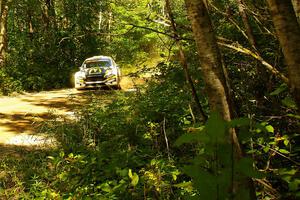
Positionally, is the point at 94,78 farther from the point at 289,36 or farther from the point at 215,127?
the point at 215,127

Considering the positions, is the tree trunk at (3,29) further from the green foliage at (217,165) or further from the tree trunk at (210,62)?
the green foliage at (217,165)

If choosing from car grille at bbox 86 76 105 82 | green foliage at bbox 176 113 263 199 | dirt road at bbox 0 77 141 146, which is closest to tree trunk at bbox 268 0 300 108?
green foliage at bbox 176 113 263 199

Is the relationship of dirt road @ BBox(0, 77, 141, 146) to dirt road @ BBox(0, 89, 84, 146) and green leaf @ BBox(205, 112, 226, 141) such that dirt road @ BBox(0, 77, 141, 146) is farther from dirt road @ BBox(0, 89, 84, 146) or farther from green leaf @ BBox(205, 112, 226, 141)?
green leaf @ BBox(205, 112, 226, 141)

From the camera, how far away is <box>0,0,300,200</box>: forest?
155 centimetres

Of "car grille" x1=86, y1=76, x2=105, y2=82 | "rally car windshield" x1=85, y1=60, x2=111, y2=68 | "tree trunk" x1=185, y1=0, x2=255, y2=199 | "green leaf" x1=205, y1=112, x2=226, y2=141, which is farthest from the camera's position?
"rally car windshield" x1=85, y1=60, x2=111, y2=68

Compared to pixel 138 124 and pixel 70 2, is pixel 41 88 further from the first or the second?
pixel 138 124

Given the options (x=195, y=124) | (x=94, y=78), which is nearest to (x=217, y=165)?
(x=195, y=124)

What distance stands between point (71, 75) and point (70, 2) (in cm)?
518

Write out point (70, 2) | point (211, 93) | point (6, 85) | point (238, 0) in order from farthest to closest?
point (70, 2) < point (6, 85) < point (238, 0) < point (211, 93)

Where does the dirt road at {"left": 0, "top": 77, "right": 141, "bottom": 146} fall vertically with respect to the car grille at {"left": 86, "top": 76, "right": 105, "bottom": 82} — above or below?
below

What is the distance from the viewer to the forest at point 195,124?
5.08ft

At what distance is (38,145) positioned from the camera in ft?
25.6

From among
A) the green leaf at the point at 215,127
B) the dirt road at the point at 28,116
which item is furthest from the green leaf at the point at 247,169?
the dirt road at the point at 28,116

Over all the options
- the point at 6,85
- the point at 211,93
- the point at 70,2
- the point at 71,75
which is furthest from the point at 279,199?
the point at 70,2
